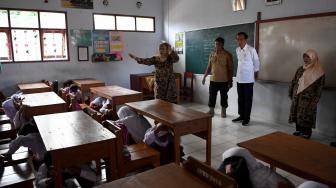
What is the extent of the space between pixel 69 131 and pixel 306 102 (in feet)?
10.2

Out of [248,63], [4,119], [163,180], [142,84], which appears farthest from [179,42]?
[163,180]

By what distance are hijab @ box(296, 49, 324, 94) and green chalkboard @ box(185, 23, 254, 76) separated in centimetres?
136

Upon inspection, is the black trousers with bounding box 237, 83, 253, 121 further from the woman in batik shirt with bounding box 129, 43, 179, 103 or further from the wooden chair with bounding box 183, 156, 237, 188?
the wooden chair with bounding box 183, 156, 237, 188

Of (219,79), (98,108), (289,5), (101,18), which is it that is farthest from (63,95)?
(289,5)

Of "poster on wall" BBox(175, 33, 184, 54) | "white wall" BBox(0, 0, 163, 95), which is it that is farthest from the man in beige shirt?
"white wall" BBox(0, 0, 163, 95)

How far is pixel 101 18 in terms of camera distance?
650 centimetres

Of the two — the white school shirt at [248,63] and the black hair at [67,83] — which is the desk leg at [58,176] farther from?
the black hair at [67,83]

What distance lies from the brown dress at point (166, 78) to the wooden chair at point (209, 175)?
2447 millimetres

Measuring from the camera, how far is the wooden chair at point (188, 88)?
6461mm

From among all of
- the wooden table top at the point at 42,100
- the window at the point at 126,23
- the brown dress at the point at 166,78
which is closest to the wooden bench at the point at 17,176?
the wooden table top at the point at 42,100

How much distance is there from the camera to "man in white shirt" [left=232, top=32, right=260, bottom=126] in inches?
173

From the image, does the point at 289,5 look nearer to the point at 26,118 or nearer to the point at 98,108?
the point at 98,108

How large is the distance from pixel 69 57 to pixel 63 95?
108 inches

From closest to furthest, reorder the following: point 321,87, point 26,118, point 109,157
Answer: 1. point 109,157
2. point 26,118
3. point 321,87
